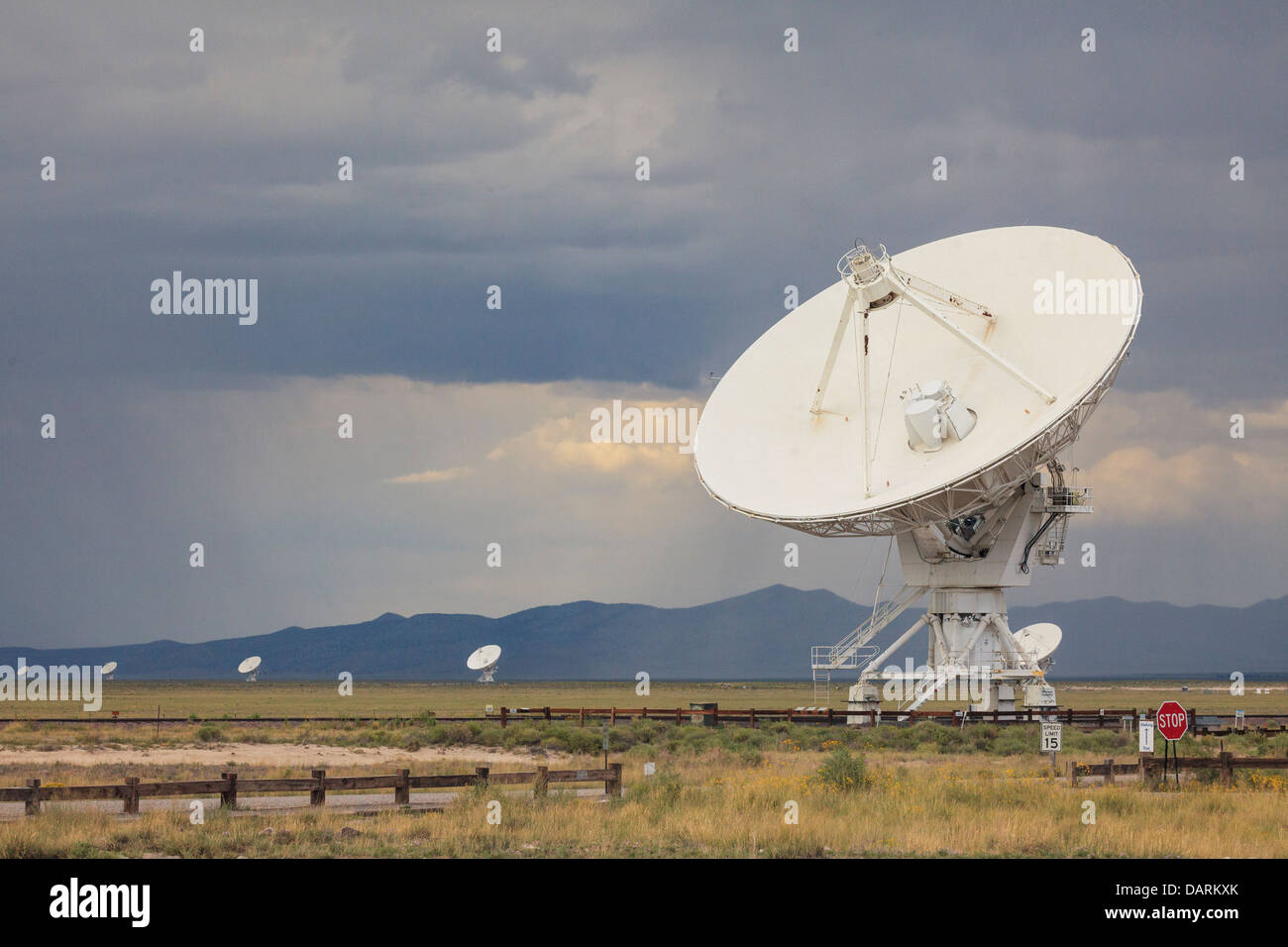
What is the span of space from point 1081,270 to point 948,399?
5587 millimetres

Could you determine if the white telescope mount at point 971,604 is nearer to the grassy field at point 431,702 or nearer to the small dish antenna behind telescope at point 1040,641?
the small dish antenna behind telescope at point 1040,641

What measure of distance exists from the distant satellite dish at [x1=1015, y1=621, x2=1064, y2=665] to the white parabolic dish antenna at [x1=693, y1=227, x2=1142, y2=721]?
29.6 feet

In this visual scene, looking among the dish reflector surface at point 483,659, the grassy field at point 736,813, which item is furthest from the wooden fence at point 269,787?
the dish reflector surface at point 483,659

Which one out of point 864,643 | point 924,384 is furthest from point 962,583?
point 924,384

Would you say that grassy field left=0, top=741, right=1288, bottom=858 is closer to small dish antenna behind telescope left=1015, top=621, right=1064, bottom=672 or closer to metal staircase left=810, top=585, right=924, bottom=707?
metal staircase left=810, top=585, right=924, bottom=707

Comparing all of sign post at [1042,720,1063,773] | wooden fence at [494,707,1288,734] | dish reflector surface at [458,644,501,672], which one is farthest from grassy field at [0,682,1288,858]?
dish reflector surface at [458,644,501,672]

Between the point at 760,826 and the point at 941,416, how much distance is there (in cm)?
2402

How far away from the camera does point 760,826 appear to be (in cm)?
2259

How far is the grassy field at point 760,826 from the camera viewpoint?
66.8 ft

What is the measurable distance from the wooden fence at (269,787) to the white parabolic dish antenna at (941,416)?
17805 millimetres

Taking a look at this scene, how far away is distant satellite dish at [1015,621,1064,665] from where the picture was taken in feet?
198
